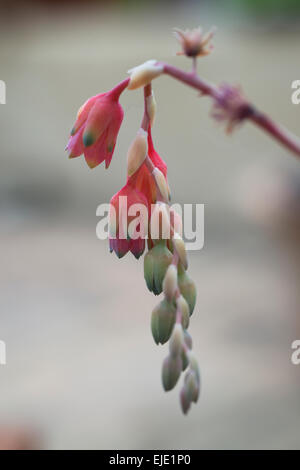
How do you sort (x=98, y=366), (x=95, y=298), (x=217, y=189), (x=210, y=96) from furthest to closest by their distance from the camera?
(x=217, y=189) < (x=95, y=298) < (x=98, y=366) < (x=210, y=96)

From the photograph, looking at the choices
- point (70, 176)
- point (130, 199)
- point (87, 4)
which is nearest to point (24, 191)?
point (70, 176)

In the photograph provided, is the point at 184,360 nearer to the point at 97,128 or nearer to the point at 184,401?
the point at 184,401

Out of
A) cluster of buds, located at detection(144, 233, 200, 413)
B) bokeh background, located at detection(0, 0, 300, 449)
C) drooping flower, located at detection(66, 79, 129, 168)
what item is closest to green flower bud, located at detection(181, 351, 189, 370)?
cluster of buds, located at detection(144, 233, 200, 413)

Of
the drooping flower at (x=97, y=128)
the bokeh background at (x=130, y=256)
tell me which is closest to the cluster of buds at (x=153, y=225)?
the drooping flower at (x=97, y=128)

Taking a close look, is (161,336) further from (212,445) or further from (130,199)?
(212,445)

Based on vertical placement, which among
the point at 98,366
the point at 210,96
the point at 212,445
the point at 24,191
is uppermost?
the point at 24,191

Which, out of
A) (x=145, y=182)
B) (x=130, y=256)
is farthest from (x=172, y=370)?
(x=130, y=256)

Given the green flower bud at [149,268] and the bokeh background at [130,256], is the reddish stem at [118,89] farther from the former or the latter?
the bokeh background at [130,256]
